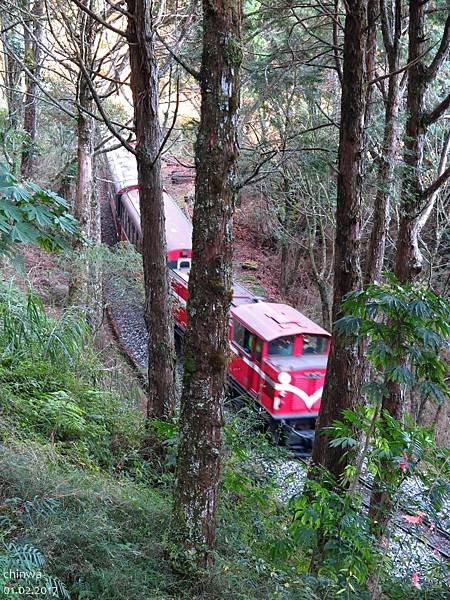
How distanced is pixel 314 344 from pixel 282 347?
2.17ft

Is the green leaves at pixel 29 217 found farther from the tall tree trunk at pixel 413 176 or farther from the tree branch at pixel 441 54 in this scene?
the tree branch at pixel 441 54

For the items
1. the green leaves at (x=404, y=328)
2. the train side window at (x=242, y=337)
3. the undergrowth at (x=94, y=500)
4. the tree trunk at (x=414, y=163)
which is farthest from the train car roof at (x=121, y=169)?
the green leaves at (x=404, y=328)

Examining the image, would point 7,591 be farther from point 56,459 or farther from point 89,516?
point 56,459

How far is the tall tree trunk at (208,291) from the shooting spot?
11.1ft

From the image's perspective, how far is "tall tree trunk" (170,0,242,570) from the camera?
11.1 ft

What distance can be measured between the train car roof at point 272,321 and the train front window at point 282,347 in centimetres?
13

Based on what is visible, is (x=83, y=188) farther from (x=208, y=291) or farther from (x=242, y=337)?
(x=208, y=291)

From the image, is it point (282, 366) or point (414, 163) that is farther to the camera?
point (282, 366)

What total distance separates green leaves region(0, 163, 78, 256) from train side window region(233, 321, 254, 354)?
7.64m

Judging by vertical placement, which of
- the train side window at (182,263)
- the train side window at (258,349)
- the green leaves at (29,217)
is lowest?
the train side window at (258,349)

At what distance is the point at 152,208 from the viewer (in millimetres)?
5812

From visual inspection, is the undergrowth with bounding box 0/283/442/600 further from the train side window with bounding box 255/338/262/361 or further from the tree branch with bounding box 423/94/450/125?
the tree branch with bounding box 423/94/450/125

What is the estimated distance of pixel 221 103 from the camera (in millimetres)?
3398

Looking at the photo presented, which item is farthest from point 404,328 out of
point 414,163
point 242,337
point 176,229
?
point 176,229
